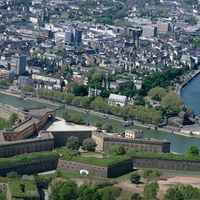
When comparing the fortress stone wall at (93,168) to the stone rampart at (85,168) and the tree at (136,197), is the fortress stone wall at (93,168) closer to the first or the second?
the stone rampart at (85,168)

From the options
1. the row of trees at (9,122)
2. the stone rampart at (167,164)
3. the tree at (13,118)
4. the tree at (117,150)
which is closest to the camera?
the stone rampart at (167,164)

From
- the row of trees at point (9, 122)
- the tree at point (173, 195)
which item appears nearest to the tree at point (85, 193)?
the tree at point (173, 195)

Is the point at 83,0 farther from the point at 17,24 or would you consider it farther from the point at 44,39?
the point at 44,39

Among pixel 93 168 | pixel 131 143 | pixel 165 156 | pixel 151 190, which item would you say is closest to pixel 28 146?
pixel 93 168

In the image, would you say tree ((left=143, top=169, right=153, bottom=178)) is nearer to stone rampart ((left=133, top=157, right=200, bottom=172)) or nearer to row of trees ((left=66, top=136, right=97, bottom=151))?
stone rampart ((left=133, top=157, right=200, bottom=172))

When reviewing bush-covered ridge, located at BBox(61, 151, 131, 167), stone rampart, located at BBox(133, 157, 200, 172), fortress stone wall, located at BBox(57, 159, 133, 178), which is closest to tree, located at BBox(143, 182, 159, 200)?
fortress stone wall, located at BBox(57, 159, 133, 178)

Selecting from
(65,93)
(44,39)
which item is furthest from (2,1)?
(65,93)

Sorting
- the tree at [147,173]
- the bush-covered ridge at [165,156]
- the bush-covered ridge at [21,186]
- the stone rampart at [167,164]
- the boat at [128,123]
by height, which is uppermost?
the bush-covered ridge at [21,186]

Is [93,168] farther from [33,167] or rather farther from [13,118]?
[13,118]
